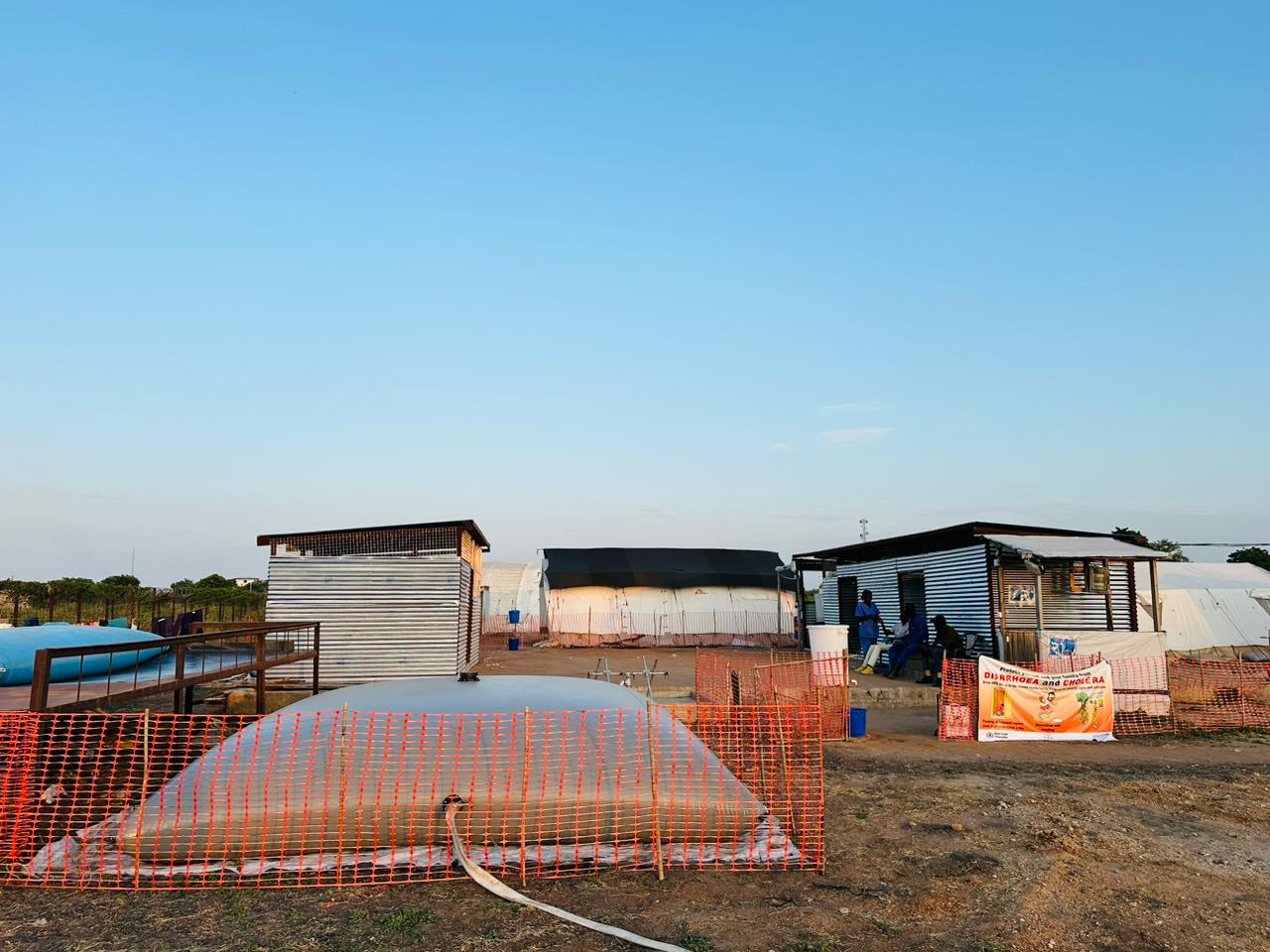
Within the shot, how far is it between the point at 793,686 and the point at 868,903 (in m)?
9.41

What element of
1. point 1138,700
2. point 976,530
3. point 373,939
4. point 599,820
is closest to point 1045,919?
point 599,820

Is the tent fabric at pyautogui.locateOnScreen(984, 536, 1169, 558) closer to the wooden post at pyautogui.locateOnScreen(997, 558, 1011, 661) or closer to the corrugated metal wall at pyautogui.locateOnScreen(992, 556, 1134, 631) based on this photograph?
the wooden post at pyautogui.locateOnScreen(997, 558, 1011, 661)

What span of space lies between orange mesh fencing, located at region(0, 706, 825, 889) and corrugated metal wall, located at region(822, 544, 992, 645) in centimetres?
1424

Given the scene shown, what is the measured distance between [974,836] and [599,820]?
3699 mm

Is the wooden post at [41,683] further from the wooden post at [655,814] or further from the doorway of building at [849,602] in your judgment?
the doorway of building at [849,602]

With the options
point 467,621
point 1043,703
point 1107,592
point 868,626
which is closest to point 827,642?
point 1043,703

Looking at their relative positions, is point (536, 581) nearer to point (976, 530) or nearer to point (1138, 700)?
point (976, 530)

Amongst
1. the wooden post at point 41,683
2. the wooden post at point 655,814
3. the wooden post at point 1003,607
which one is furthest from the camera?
the wooden post at point 1003,607

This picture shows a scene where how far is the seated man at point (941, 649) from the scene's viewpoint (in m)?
18.5

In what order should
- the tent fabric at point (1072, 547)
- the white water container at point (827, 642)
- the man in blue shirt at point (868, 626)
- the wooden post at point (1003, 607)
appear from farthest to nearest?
the man in blue shirt at point (868, 626) < the wooden post at point (1003, 607) < the tent fabric at point (1072, 547) < the white water container at point (827, 642)

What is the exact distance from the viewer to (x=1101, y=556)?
1762cm

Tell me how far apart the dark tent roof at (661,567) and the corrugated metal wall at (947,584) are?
10.7m

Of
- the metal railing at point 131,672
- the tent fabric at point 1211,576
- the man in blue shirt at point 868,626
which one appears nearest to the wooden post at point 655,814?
the metal railing at point 131,672

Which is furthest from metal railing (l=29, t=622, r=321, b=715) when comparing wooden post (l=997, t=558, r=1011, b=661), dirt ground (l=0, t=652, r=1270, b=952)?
wooden post (l=997, t=558, r=1011, b=661)
